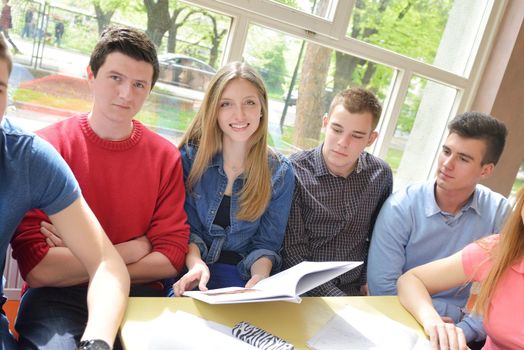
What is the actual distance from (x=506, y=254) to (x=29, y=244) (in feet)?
4.45

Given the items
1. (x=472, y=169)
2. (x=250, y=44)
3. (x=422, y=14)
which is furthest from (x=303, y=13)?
(x=472, y=169)

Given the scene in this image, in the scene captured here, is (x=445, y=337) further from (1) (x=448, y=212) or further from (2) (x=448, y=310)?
(1) (x=448, y=212)

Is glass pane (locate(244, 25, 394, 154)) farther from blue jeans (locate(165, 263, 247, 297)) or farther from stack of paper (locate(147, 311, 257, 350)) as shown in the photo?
stack of paper (locate(147, 311, 257, 350))

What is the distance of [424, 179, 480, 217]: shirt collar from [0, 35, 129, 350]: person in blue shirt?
1.25m

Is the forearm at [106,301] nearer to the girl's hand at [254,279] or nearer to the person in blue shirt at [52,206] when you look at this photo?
the person in blue shirt at [52,206]

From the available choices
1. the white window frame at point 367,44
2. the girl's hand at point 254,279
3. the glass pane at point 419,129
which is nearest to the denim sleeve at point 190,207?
the girl's hand at point 254,279

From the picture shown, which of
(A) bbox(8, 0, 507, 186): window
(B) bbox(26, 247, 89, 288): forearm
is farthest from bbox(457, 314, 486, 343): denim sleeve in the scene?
(A) bbox(8, 0, 507, 186): window

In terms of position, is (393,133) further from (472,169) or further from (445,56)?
(472,169)

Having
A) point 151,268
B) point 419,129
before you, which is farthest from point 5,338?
point 419,129

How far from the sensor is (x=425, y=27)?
9.29 feet

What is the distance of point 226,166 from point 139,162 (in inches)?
14.1

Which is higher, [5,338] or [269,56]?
[269,56]

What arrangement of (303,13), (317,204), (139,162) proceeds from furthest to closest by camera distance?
(303,13) < (317,204) < (139,162)

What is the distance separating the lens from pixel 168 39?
213 cm
